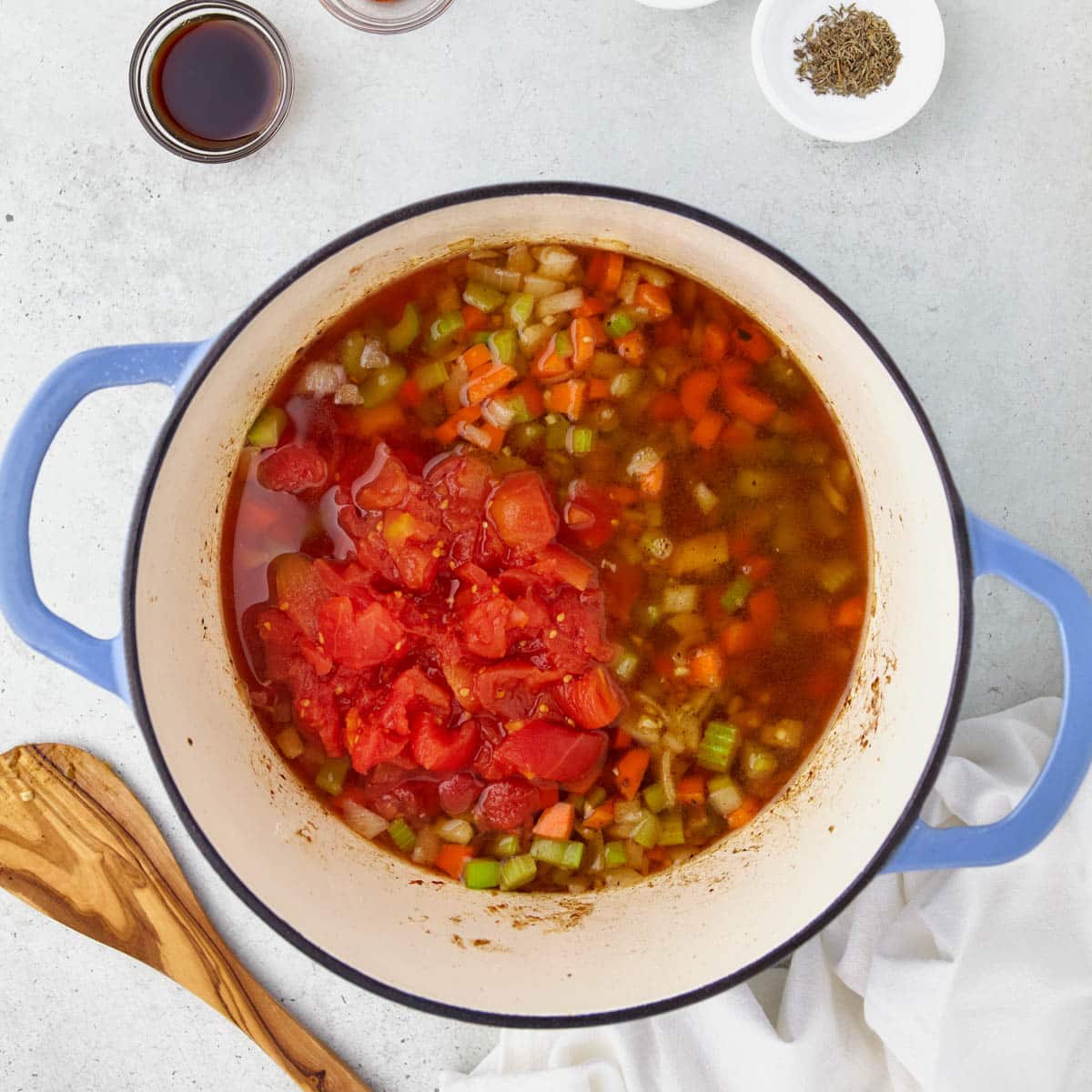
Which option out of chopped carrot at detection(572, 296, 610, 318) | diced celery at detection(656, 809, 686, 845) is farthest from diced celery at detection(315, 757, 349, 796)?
chopped carrot at detection(572, 296, 610, 318)

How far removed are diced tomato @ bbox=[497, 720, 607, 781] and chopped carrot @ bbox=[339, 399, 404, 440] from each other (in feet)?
1.88

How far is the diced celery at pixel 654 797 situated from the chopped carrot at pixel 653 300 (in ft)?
2.71

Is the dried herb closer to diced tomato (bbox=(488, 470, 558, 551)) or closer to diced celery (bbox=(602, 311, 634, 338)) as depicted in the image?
diced celery (bbox=(602, 311, 634, 338))

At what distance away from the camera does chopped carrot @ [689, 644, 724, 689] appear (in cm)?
184

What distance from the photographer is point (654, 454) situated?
182cm

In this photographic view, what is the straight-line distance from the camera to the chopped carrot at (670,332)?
71.8 inches

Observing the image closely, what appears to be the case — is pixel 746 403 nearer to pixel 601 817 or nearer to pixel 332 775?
pixel 601 817

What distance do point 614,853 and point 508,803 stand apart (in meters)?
0.22

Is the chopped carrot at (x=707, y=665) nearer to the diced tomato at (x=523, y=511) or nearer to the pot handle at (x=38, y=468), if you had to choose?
the diced tomato at (x=523, y=511)

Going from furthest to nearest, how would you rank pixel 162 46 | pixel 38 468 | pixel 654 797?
1. pixel 162 46
2. pixel 654 797
3. pixel 38 468

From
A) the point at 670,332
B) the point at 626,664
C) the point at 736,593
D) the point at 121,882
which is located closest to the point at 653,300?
the point at 670,332

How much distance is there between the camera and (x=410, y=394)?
1818 millimetres

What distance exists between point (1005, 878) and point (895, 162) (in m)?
1.33

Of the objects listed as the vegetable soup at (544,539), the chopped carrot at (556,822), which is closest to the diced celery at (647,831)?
the vegetable soup at (544,539)
